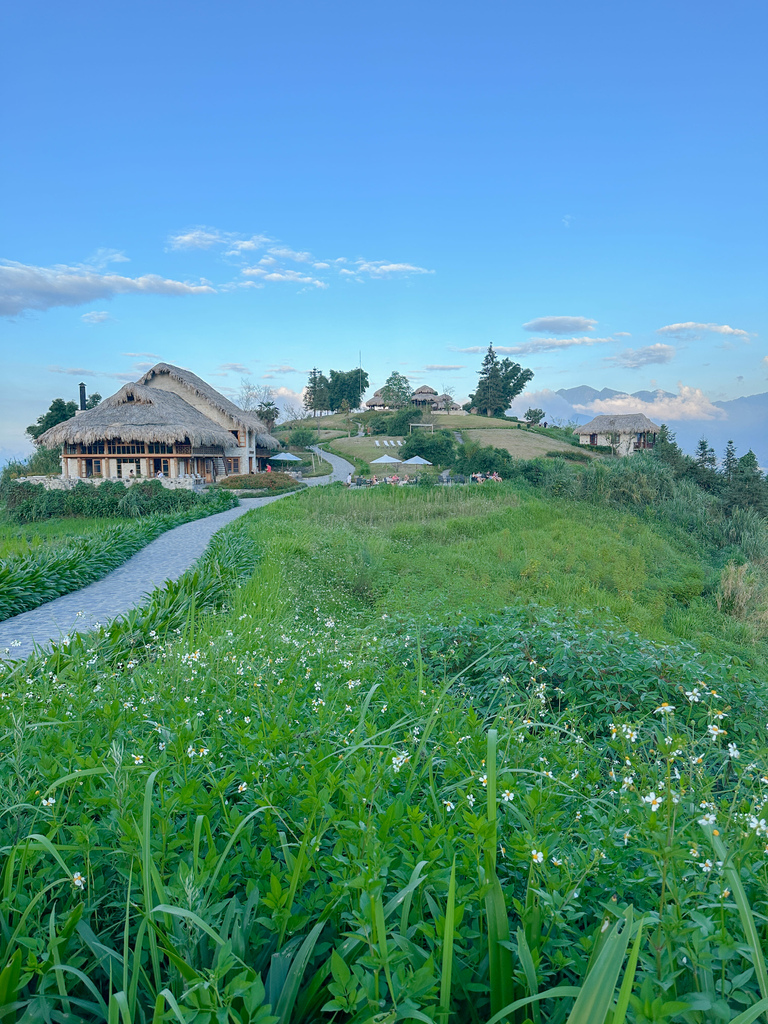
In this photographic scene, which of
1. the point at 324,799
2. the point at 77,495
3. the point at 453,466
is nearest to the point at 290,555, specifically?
the point at 324,799

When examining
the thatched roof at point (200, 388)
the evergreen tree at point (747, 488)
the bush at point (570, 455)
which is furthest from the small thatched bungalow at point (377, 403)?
the evergreen tree at point (747, 488)

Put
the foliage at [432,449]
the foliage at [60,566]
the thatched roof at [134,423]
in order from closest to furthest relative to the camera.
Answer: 1. the foliage at [60,566]
2. the thatched roof at [134,423]
3. the foliage at [432,449]

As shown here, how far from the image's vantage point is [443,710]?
2.50 m

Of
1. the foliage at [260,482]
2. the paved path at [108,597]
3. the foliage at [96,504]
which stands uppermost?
the foliage at [260,482]

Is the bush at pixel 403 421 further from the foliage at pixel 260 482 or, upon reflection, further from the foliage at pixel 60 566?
the foliage at pixel 60 566

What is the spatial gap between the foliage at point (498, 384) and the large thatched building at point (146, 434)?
34.3 meters

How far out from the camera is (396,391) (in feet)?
225

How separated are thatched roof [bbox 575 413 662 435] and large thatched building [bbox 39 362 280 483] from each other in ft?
99.7

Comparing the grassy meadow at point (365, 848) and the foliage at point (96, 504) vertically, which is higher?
the foliage at point (96, 504)

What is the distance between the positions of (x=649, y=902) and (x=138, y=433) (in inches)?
1102

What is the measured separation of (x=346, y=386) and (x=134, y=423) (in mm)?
42578

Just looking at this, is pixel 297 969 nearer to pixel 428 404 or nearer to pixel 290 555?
pixel 290 555

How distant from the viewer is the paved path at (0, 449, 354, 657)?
5.86 m

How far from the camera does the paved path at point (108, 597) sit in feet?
19.2
